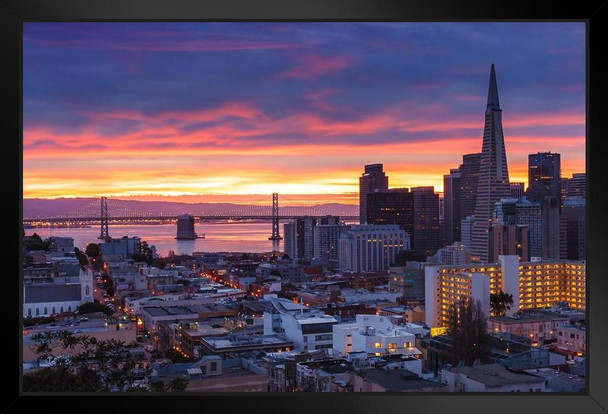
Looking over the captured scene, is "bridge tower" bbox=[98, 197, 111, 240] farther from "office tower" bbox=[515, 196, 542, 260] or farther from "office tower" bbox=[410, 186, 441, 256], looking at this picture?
"office tower" bbox=[515, 196, 542, 260]

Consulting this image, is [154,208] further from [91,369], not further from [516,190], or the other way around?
[516,190]

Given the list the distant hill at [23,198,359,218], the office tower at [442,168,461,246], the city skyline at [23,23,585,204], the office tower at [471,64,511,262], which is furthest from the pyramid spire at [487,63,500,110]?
the distant hill at [23,198,359,218]

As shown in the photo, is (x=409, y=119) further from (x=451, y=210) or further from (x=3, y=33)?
(x=3, y=33)

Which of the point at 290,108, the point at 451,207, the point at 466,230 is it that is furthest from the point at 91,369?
the point at 451,207

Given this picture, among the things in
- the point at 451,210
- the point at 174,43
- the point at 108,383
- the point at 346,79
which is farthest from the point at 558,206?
the point at 108,383

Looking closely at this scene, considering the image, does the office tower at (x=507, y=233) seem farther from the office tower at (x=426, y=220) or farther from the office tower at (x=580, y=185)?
the office tower at (x=580, y=185)

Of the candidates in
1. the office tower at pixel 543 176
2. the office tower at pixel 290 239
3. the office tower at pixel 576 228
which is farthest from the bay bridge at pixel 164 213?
the office tower at pixel 576 228
